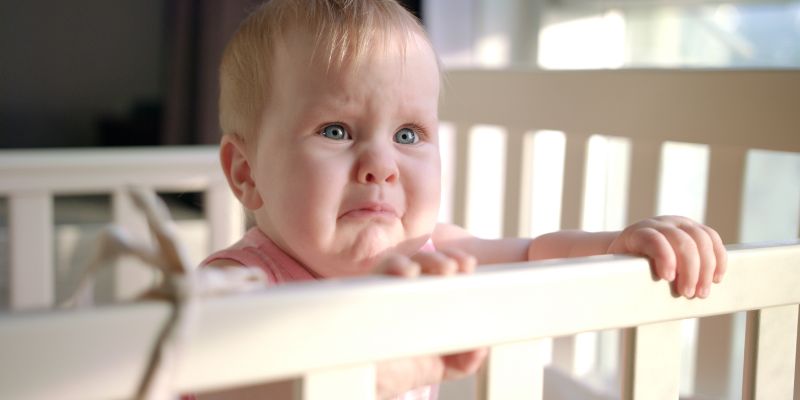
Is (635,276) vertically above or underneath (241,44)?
underneath

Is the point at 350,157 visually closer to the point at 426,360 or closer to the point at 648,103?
the point at 426,360

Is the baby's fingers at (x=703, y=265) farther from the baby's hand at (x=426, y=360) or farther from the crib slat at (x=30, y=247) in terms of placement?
the crib slat at (x=30, y=247)

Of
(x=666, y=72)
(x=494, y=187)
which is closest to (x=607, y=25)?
(x=494, y=187)

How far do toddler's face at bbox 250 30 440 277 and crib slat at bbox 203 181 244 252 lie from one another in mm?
661

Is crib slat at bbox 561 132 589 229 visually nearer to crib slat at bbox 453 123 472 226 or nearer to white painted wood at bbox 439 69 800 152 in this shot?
white painted wood at bbox 439 69 800 152

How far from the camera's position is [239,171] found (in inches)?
34.1

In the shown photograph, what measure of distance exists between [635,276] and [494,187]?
150 cm

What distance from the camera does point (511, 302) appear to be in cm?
50

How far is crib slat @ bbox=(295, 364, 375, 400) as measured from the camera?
17.6 inches

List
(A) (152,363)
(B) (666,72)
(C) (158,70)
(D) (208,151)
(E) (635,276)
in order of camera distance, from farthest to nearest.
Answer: (C) (158,70), (D) (208,151), (B) (666,72), (E) (635,276), (A) (152,363)

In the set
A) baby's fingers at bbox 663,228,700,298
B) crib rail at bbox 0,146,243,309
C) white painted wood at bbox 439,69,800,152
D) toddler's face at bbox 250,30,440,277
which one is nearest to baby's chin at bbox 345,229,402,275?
toddler's face at bbox 250,30,440,277

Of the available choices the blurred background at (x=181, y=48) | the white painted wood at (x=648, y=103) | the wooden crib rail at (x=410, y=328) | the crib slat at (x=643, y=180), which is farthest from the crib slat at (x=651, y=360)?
the blurred background at (x=181, y=48)

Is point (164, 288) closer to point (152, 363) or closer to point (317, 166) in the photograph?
point (152, 363)

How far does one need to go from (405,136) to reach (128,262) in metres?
0.86
